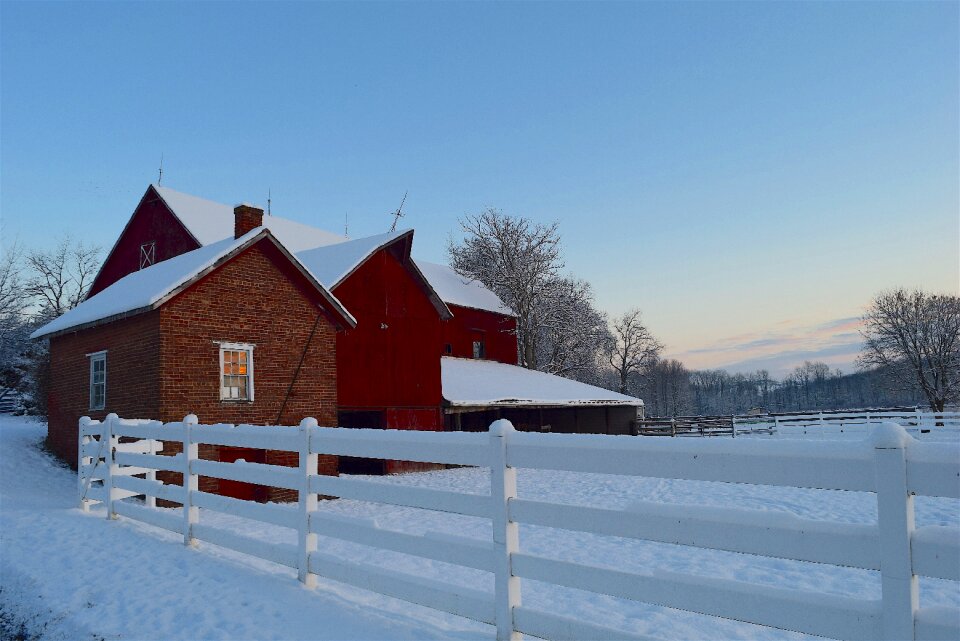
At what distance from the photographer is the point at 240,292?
16.2 metres

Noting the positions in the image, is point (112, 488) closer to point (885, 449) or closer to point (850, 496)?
point (885, 449)

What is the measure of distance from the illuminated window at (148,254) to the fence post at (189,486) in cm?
1974

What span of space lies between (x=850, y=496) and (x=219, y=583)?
48.1 ft

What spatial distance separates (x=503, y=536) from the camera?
15.0 ft

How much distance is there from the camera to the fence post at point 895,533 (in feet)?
9.75

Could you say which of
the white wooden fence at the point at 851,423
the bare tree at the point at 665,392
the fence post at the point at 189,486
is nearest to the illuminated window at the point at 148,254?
the fence post at the point at 189,486

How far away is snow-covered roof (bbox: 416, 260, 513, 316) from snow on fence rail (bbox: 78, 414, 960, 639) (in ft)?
86.6

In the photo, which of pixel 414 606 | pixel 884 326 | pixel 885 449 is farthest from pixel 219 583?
pixel 884 326

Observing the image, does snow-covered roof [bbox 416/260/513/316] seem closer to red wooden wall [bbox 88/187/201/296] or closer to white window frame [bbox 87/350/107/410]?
red wooden wall [bbox 88/187/201/296]

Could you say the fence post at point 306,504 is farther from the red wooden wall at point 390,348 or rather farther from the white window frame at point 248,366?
the red wooden wall at point 390,348

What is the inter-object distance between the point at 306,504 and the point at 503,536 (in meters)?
2.51

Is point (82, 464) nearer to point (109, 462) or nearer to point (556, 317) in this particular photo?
point (109, 462)

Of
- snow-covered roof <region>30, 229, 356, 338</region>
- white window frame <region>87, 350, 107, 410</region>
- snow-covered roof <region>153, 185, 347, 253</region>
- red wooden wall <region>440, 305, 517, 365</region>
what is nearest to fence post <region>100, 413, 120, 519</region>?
snow-covered roof <region>30, 229, 356, 338</region>

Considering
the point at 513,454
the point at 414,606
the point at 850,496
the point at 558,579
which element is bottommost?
the point at 850,496
